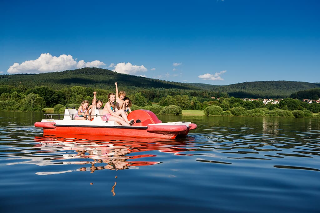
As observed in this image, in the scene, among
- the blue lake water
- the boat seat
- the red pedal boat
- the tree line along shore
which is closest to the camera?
the blue lake water

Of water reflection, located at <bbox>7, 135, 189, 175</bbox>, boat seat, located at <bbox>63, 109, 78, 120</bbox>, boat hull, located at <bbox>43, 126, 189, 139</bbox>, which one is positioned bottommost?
water reflection, located at <bbox>7, 135, 189, 175</bbox>

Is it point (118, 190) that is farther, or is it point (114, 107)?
point (114, 107)

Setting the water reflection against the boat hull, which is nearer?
the water reflection

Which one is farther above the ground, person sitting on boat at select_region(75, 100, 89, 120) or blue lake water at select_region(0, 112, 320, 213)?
person sitting on boat at select_region(75, 100, 89, 120)

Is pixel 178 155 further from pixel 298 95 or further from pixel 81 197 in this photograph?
pixel 298 95

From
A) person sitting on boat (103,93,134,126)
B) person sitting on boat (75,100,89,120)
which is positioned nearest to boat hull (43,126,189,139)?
person sitting on boat (103,93,134,126)

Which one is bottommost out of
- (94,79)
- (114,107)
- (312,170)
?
(312,170)

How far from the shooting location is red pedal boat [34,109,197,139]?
46.2 feet

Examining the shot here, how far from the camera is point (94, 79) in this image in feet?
653

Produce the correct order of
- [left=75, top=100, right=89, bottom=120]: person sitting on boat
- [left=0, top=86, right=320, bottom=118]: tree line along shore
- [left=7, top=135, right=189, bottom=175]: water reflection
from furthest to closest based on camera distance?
[left=0, top=86, right=320, bottom=118]: tree line along shore
[left=75, top=100, right=89, bottom=120]: person sitting on boat
[left=7, top=135, right=189, bottom=175]: water reflection

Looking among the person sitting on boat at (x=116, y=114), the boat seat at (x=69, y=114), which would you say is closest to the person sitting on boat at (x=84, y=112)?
the boat seat at (x=69, y=114)

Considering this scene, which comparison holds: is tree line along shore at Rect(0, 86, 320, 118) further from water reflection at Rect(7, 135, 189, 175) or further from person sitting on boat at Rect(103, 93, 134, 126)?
water reflection at Rect(7, 135, 189, 175)

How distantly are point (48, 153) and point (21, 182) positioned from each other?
3.97 metres

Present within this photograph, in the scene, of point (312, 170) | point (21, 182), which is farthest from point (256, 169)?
point (21, 182)
